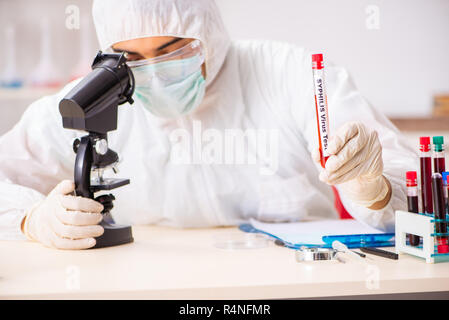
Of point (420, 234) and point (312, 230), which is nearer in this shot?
point (420, 234)

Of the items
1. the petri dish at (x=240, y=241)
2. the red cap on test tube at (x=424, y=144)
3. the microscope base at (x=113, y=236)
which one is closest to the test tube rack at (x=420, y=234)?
the red cap on test tube at (x=424, y=144)

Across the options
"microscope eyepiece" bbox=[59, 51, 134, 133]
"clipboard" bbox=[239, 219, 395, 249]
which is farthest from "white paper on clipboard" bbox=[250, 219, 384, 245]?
"microscope eyepiece" bbox=[59, 51, 134, 133]

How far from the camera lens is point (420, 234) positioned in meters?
0.82

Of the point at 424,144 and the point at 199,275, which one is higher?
the point at 424,144

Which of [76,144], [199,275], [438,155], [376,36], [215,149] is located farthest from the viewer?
[376,36]

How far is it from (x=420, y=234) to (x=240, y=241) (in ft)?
1.20

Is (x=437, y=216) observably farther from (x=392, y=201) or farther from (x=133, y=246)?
(x=133, y=246)

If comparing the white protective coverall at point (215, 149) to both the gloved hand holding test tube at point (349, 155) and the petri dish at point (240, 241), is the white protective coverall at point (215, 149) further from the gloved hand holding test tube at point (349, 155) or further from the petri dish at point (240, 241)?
the gloved hand holding test tube at point (349, 155)

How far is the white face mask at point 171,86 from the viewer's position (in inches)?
46.1

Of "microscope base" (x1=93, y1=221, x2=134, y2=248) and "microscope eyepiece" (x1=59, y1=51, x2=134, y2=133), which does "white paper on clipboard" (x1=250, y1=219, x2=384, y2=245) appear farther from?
"microscope eyepiece" (x1=59, y1=51, x2=134, y2=133)

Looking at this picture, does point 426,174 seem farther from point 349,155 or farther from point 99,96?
point 99,96

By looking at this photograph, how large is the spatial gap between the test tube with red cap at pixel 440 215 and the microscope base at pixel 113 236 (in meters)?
0.59

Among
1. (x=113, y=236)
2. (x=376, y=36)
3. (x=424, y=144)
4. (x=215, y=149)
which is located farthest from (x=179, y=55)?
(x=376, y=36)

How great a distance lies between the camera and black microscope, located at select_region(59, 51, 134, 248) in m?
0.90
